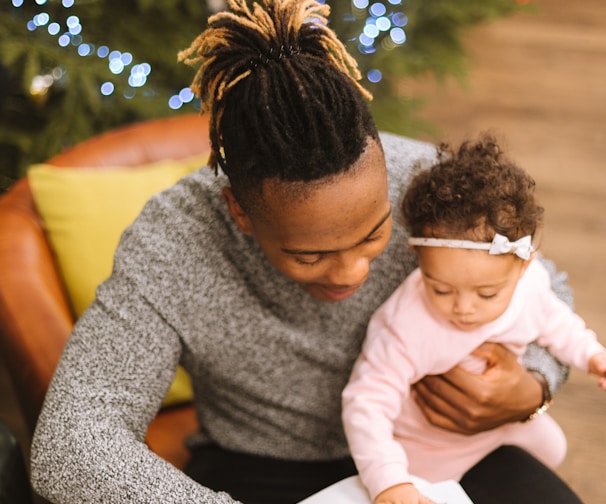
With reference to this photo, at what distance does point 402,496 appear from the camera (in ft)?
3.35

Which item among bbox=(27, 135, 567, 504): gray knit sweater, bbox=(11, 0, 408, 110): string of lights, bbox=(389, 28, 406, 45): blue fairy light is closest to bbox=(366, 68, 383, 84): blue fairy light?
bbox=(11, 0, 408, 110): string of lights

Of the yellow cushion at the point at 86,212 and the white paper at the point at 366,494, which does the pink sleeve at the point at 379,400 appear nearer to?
the white paper at the point at 366,494

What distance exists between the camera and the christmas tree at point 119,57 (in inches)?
79.0

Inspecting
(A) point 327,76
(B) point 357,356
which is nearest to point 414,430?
(B) point 357,356

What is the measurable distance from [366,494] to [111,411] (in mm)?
375

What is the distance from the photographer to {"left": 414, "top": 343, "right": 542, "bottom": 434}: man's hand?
1.16 meters

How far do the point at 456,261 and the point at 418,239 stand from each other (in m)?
0.06

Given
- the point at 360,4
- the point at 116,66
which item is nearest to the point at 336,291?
the point at 116,66

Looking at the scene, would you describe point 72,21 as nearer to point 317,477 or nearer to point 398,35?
point 398,35

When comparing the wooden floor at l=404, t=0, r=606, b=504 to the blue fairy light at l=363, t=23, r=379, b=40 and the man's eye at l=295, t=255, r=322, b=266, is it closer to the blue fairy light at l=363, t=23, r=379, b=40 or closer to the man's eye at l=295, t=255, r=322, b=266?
the blue fairy light at l=363, t=23, r=379, b=40

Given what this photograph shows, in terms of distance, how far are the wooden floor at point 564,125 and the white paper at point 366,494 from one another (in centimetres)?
99

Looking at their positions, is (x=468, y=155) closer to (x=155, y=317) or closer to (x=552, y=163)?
(x=155, y=317)

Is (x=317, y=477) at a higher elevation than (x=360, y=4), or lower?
lower

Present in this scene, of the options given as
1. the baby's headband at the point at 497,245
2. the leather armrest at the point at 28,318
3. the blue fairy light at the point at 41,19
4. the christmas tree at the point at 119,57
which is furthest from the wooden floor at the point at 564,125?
the blue fairy light at the point at 41,19
